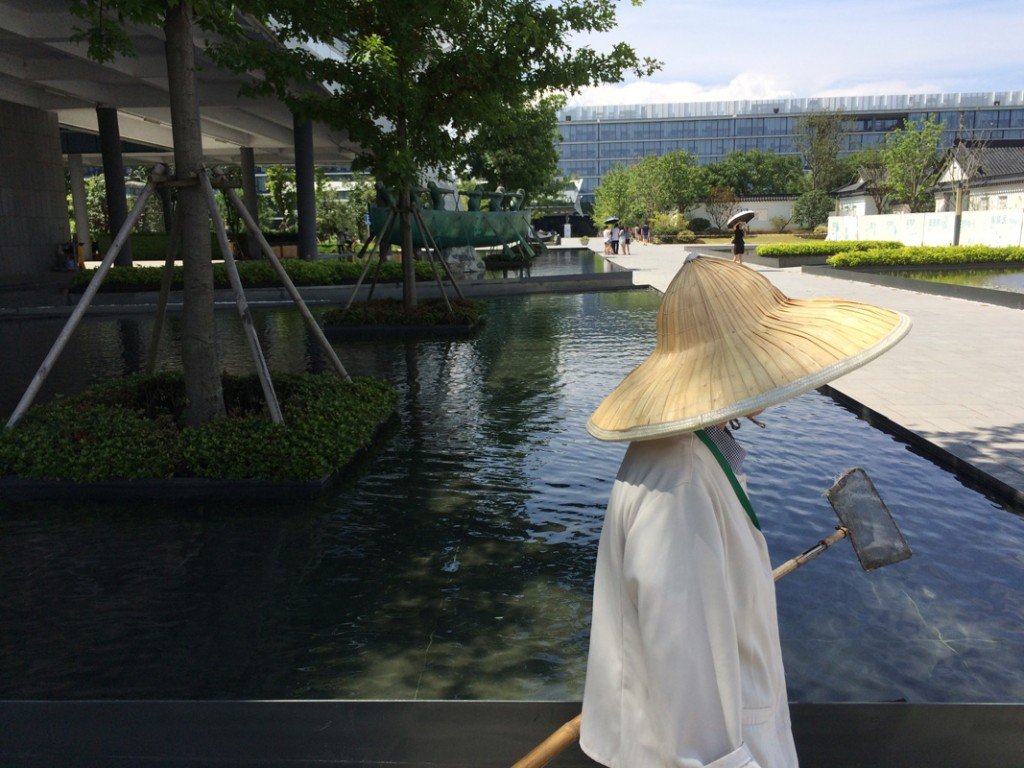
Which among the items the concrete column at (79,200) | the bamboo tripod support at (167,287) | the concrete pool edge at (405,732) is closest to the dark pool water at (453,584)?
the concrete pool edge at (405,732)

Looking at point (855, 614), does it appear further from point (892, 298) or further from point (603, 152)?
point (603, 152)

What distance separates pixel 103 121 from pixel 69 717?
88.7 ft

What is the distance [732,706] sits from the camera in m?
1.67

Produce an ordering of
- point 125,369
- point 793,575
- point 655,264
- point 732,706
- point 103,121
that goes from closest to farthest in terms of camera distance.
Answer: point 732,706
point 793,575
point 125,369
point 103,121
point 655,264

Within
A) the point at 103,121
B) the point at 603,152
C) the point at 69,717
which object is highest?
the point at 603,152

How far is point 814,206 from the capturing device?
6222 centimetres

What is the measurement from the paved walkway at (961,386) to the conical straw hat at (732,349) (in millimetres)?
4664

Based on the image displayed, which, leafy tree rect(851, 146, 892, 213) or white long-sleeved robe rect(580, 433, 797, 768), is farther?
leafy tree rect(851, 146, 892, 213)

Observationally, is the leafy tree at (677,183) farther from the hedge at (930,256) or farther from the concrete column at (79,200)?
the concrete column at (79,200)

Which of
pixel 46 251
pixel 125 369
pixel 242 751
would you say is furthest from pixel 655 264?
pixel 242 751

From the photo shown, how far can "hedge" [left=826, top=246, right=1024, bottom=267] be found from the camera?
2705cm

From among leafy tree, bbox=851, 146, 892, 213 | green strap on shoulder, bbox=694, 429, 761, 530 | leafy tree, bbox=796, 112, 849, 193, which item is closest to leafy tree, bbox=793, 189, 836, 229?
leafy tree, bbox=796, 112, 849, 193

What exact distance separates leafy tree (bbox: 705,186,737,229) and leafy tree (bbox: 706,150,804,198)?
12.5 meters

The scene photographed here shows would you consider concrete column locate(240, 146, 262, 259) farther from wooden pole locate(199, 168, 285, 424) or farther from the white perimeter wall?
wooden pole locate(199, 168, 285, 424)
